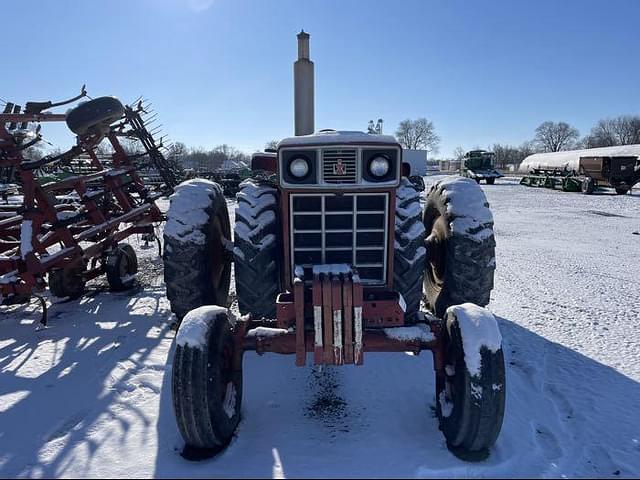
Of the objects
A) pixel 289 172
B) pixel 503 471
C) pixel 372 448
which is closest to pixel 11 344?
pixel 289 172

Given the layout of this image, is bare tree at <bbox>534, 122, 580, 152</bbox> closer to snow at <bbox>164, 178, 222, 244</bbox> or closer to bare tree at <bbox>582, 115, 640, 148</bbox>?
bare tree at <bbox>582, 115, 640, 148</bbox>

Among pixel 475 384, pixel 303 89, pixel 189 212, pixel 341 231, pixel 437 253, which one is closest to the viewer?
pixel 475 384

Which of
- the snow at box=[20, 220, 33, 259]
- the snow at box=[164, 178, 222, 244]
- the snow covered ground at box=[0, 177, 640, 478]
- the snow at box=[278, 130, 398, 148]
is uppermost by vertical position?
the snow at box=[278, 130, 398, 148]

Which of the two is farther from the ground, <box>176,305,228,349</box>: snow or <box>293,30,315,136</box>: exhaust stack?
<box>293,30,315,136</box>: exhaust stack

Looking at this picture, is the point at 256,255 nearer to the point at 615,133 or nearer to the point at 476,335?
the point at 476,335

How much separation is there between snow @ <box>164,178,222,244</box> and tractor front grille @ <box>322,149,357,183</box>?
4.91 ft

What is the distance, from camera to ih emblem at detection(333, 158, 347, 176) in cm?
315

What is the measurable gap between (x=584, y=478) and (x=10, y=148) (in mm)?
6154

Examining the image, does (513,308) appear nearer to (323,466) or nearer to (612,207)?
(323,466)

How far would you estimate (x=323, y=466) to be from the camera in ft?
8.39

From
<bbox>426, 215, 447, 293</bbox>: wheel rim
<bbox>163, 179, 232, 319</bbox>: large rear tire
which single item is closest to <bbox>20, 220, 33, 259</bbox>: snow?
<bbox>163, 179, 232, 319</bbox>: large rear tire

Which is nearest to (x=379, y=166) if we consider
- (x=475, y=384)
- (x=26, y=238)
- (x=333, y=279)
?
(x=333, y=279)

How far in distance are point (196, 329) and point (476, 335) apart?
5.48ft

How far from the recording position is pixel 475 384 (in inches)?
95.4
